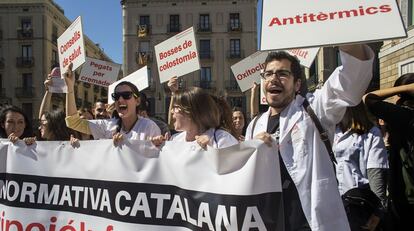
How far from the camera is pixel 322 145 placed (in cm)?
267

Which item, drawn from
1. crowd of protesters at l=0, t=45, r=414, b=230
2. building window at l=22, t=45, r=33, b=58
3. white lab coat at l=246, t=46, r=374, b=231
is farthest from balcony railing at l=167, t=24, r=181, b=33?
white lab coat at l=246, t=46, r=374, b=231

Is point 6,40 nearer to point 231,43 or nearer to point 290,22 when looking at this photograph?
point 231,43

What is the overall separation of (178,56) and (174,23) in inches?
1631

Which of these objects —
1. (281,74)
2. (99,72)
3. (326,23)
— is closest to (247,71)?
(99,72)

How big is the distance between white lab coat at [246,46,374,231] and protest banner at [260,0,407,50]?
4.8 inches

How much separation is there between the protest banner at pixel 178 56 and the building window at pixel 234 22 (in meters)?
40.5

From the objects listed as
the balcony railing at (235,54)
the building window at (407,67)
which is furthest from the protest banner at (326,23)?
the balcony railing at (235,54)

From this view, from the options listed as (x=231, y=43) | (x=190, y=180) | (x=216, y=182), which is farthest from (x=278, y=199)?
(x=231, y=43)

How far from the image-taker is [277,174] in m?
2.83

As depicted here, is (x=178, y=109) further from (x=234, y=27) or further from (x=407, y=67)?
(x=234, y=27)

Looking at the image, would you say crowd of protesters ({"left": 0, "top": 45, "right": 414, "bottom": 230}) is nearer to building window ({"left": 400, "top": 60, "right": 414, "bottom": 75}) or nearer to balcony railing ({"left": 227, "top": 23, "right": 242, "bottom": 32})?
building window ({"left": 400, "top": 60, "right": 414, "bottom": 75})

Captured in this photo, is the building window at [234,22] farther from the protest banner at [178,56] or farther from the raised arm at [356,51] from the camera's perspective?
the raised arm at [356,51]

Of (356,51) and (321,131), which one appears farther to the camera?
(321,131)

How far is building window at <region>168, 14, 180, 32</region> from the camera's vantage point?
47.1 metres
